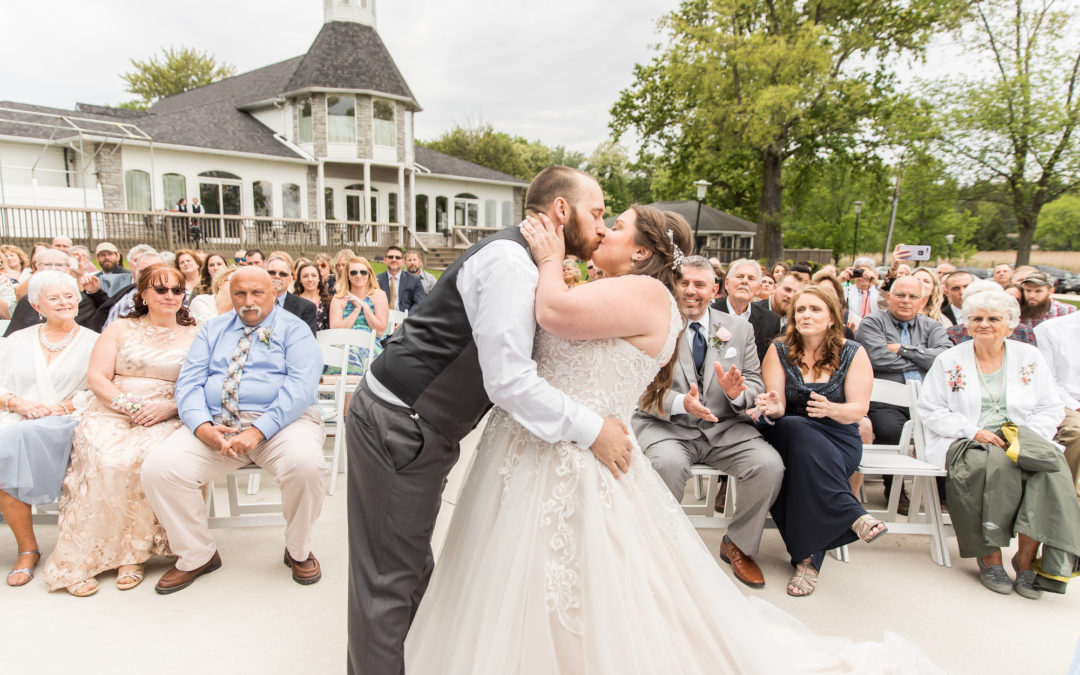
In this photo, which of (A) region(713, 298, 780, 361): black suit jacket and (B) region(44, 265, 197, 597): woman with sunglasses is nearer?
(B) region(44, 265, 197, 597): woman with sunglasses

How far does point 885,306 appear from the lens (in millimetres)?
7215

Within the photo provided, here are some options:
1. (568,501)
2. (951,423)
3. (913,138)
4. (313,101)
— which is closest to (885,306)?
(951,423)

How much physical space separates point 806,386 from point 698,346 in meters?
0.73

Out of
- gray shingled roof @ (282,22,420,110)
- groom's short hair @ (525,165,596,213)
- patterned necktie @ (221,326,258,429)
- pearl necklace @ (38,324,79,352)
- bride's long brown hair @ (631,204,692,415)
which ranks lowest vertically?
patterned necktie @ (221,326,258,429)

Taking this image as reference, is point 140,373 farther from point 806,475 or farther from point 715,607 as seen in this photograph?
point 806,475

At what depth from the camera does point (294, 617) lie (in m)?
3.15

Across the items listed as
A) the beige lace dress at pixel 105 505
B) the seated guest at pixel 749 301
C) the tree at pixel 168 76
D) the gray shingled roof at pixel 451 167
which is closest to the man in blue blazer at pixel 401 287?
the seated guest at pixel 749 301

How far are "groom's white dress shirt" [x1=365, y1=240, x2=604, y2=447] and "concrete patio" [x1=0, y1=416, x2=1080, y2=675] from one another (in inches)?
66.7

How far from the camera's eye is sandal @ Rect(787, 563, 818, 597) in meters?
3.53

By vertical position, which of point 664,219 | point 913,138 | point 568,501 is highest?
point 913,138

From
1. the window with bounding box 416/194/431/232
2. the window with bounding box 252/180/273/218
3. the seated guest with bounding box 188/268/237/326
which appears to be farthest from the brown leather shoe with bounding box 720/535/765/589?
the window with bounding box 416/194/431/232

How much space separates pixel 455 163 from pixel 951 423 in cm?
3019

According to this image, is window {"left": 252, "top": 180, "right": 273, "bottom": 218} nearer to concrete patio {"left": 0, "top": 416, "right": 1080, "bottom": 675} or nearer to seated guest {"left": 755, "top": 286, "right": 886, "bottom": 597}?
concrete patio {"left": 0, "top": 416, "right": 1080, "bottom": 675}

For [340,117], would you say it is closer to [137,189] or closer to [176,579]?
[137,189]
